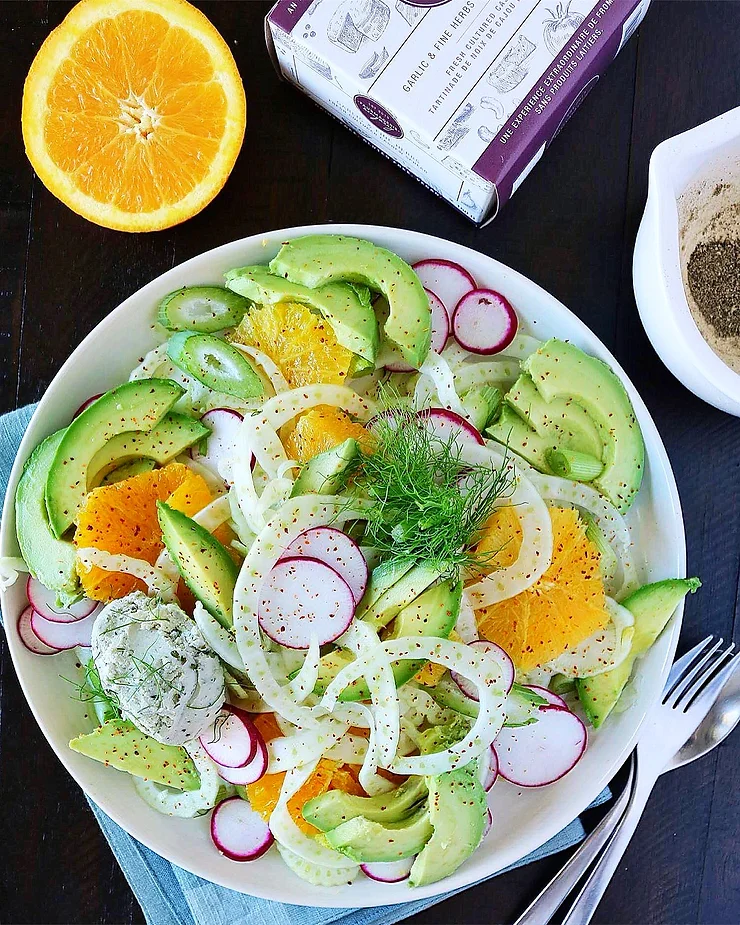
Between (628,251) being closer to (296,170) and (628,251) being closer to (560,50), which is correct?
(560,50)

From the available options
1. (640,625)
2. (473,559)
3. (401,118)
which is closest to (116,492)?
(473,559)

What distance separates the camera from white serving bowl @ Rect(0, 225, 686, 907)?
1.49m

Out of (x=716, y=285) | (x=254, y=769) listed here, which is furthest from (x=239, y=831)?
(x=716, y=285)

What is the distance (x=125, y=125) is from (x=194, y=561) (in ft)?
2.73

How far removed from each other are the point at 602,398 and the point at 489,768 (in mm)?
663

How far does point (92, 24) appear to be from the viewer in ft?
5.16

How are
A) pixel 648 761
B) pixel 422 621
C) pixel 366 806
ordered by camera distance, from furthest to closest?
pixel 648 761 < pixel 366 806 < pixel 422 621

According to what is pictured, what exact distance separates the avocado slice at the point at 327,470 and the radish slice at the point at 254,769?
0.43 metres

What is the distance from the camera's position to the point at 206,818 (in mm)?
1565

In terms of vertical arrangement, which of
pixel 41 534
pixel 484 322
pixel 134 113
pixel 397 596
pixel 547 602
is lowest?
pixel 41 534

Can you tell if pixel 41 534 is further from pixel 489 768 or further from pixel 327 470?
pixel 489 768

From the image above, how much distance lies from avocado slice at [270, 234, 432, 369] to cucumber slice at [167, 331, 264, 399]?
16 cm

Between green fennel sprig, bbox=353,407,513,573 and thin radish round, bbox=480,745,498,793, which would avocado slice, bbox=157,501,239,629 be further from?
thin radish round, bbox=480,745,498,793

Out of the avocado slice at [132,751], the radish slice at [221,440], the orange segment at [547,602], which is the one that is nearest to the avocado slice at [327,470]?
the radish slice at [221,440]
